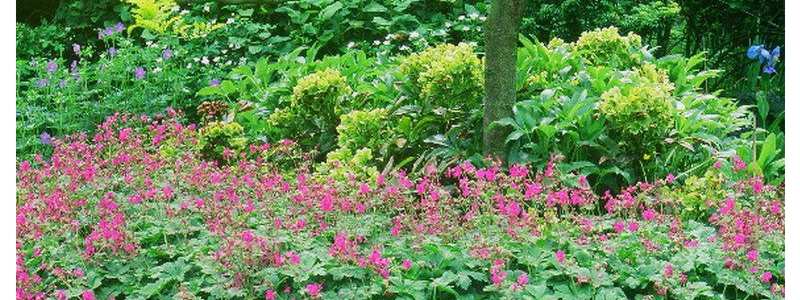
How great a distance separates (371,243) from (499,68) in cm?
127

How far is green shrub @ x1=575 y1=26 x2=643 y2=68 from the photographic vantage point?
5512 mm

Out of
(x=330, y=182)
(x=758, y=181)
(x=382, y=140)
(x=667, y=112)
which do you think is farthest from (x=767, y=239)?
(x=382, y=140)

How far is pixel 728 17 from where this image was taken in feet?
22.4

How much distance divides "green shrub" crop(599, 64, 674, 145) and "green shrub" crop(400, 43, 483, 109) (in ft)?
1.80

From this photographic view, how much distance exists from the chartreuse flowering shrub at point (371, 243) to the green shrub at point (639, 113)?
433 millimetres

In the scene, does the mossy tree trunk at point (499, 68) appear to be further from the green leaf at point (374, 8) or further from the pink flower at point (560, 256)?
the green leaf at point (374, 8)

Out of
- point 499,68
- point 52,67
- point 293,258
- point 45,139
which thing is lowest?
point 45,139

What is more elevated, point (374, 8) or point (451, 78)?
point (451, 78)

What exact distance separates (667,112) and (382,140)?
117 centimetres

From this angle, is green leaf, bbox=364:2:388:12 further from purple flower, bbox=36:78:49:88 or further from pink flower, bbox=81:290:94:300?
pink flower, bbox=81:290:94:300

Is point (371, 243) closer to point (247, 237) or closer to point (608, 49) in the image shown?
point (247, 237)

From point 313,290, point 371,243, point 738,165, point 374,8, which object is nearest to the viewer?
point 313,290

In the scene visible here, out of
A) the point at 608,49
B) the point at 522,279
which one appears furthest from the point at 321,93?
the point at 522,279

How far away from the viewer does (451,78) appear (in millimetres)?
4754
